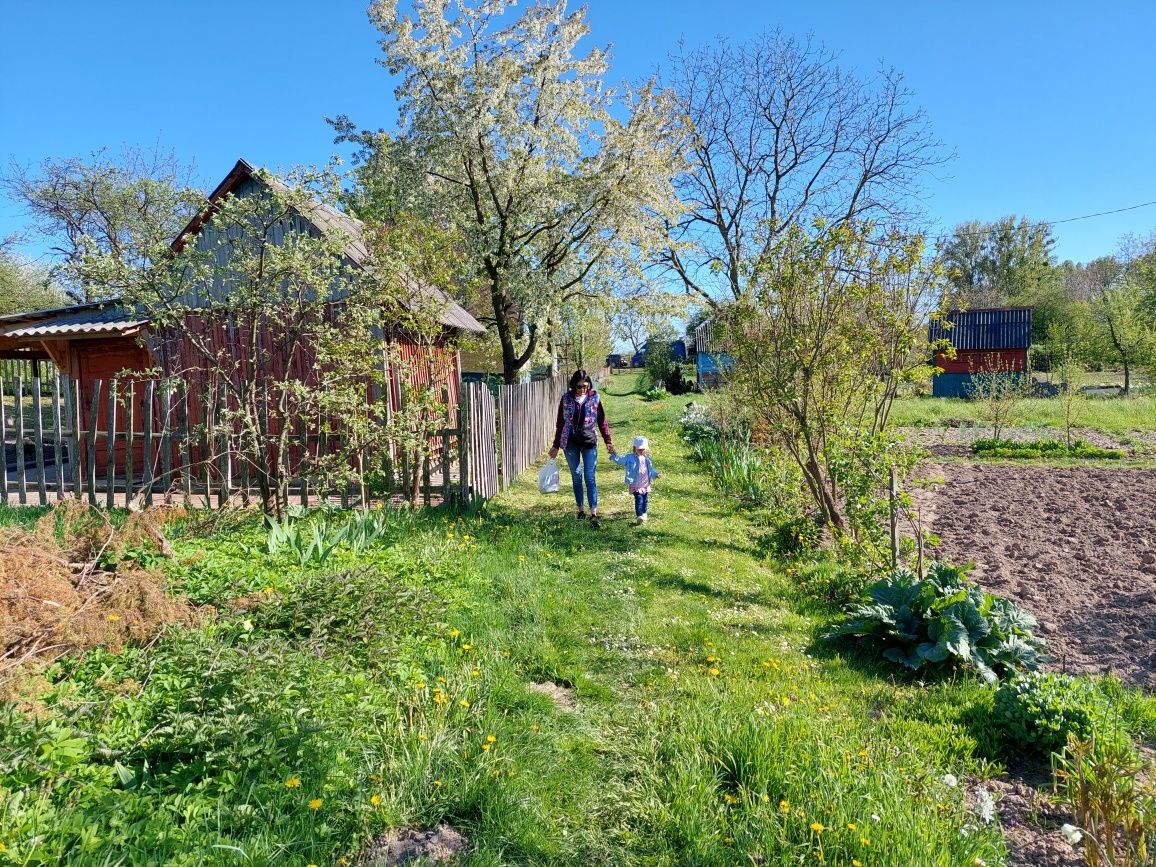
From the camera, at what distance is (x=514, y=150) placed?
37.3 feet

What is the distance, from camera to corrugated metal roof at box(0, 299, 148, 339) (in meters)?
9.97

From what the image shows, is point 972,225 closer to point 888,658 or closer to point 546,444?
point 546,444

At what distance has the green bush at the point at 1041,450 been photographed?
13.7m

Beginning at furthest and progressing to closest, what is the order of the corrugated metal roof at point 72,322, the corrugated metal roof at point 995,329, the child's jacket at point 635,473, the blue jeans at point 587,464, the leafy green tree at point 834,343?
the corrugated metal roof at point 995,329 < the corrugated metal roof at point 72,322 < the child's jacket at point 635,473 < the blue jeans at point 587,464 < the leafy green tree at point 834,343

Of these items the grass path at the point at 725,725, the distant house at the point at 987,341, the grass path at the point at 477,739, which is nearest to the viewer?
the grass path at the point at 477,739

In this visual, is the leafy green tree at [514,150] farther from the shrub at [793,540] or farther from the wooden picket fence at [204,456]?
the shrub at [793,540]

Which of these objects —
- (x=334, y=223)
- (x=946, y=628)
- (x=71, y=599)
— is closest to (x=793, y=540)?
(x=946, y=628)

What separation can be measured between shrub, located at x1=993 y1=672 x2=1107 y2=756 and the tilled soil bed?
3.80ft

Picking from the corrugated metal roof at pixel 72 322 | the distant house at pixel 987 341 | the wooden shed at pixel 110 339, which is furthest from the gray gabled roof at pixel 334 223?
the distant house at pixel 987 341

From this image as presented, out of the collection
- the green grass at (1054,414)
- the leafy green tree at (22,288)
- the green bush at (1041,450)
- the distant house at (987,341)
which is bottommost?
the green bush at (1041,450)

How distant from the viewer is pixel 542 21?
36.7 feet

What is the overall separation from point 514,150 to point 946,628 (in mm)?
10282

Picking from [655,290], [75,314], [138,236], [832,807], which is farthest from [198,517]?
[655,290]

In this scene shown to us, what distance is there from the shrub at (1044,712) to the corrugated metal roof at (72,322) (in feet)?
35.0
